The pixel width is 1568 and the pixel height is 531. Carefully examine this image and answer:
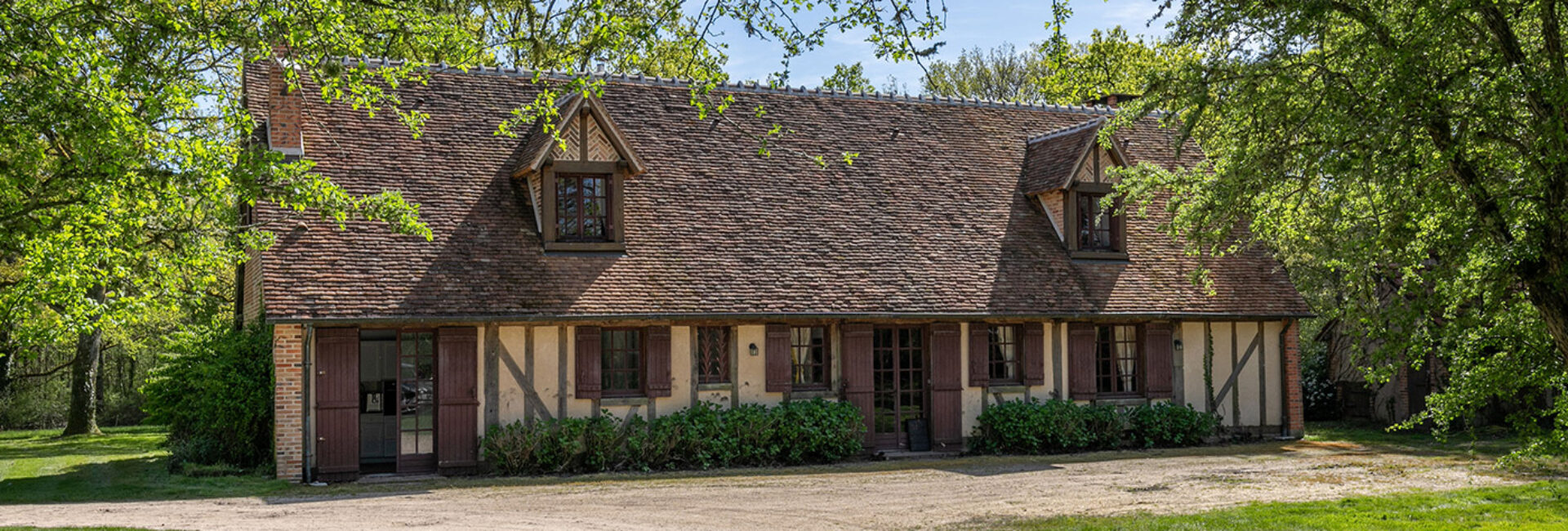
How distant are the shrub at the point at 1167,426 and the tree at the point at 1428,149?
7.66 metres

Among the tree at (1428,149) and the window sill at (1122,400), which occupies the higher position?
the tree at (1428,149)

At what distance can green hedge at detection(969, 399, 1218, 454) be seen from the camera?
18094 mm

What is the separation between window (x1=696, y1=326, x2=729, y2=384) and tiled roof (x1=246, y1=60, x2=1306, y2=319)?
551 mm

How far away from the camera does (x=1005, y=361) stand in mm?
18688

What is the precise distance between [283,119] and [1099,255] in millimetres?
11599

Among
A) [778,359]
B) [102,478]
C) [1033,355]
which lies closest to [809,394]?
[778,359]

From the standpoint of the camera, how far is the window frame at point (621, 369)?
1645cm

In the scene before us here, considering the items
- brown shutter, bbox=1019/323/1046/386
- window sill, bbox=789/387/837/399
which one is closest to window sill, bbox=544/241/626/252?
window sill, bbox=789/387/837/399

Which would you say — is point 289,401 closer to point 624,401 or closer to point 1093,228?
point 624,401

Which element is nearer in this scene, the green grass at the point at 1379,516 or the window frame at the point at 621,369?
the green grass at the point at 1379,516

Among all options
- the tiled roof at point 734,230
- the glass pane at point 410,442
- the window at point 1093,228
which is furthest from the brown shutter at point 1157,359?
the glass pane at point 410,442

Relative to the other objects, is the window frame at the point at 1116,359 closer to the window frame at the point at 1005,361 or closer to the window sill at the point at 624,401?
the window frame at the point at 1005,361

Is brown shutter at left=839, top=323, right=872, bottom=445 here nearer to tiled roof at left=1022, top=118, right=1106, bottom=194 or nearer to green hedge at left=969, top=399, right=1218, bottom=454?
green hedge at left=969, top=399, right=1218, bottom=454

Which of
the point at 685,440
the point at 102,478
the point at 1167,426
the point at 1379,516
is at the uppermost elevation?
the point at 685,440
